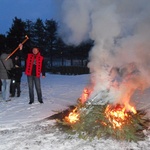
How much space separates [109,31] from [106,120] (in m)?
1.84

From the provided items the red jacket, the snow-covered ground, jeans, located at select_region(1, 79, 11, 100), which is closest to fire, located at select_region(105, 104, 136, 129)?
the snow-covered ground

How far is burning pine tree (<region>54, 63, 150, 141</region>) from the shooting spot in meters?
5.50

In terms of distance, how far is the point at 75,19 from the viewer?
20.6ft

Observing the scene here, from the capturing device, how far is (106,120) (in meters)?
5.59

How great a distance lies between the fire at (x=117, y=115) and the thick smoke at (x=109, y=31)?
35 cm

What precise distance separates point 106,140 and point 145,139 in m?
0.73

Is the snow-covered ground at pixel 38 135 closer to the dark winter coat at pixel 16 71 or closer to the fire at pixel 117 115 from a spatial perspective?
the fire at pixel 117 115

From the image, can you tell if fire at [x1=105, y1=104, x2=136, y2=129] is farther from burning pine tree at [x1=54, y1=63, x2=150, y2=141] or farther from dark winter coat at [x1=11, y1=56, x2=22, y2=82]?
dark winter coat at [x1=11, y1=56, x2=22, y2=82]

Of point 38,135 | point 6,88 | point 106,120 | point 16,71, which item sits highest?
point 16,71

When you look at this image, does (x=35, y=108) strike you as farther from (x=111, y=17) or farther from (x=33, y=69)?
(x=111, y=17)

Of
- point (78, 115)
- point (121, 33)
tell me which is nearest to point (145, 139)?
point (78, 115)

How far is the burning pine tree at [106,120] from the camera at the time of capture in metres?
5.50

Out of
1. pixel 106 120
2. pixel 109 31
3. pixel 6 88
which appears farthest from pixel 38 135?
pixel 6 88

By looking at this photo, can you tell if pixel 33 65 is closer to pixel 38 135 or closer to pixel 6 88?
pixel 6 88
